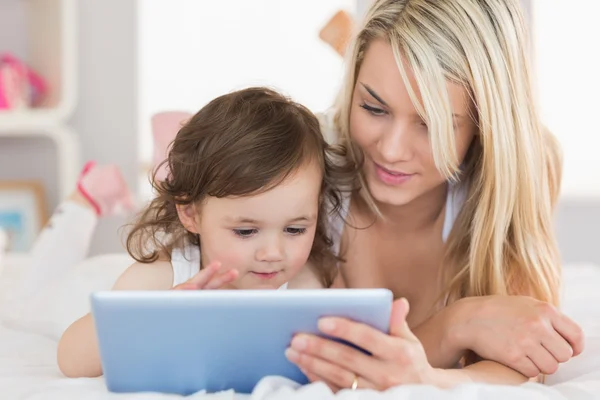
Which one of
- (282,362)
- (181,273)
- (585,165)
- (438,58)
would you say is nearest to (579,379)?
(282,362)

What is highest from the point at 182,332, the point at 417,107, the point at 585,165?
the point at 417,107

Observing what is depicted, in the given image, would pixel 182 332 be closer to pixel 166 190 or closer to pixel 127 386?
pixel 127 386

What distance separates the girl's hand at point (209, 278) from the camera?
1310 mm

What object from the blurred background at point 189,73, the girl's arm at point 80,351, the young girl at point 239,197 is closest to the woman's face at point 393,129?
the young girl at point 239,197

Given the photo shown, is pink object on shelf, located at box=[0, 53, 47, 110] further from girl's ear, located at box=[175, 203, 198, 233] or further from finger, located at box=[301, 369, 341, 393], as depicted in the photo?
finger, located at box=[301, 369, 341, 393]

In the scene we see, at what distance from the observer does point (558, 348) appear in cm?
143

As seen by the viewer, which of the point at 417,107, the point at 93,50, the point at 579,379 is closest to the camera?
the point at 579,379

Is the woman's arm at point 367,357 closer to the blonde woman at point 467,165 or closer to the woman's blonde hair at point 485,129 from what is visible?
the blonde woman at point 467,165

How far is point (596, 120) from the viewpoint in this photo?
409 centimetres

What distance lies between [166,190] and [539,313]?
727 millimetres

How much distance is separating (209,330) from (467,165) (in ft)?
3.15

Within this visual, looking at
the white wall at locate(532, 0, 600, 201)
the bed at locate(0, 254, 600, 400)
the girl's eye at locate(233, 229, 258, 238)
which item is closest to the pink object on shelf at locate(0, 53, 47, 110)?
the bed at locate(0, 254, 600, 400)

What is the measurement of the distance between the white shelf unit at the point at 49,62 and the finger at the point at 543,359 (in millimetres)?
2489

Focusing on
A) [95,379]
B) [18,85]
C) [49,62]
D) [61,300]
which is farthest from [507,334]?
[49,62]
